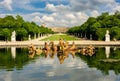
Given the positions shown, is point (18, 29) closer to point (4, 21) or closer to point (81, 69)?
point (4, 21)

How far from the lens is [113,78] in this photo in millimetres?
23797

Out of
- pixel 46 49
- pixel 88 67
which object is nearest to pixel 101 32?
pixel 46 49

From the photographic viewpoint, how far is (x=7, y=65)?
3178cm

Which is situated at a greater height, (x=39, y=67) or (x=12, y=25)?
(x=12, y=25)

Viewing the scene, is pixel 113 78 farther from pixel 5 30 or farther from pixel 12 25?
pixel 12 25

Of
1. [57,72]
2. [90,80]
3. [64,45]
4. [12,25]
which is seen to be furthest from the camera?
[12,25]

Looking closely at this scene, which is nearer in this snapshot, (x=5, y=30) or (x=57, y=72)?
(x=57, y=72)

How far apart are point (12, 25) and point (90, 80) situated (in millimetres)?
63379

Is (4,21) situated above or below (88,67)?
above

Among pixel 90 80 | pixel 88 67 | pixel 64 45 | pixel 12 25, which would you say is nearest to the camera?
pixel 90 80

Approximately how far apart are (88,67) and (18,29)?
5507 centimetres

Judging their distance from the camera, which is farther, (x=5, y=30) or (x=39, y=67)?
(x=5, y=30)

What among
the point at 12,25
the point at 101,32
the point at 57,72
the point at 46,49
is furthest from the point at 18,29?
the point at 57,72

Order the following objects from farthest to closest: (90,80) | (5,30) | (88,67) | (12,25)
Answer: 1. (12,25)
2. (5,30)
3. (88,67)
4. (90,80)
